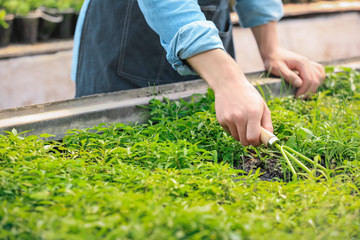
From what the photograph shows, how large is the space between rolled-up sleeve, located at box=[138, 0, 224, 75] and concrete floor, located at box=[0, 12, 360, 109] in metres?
3.23

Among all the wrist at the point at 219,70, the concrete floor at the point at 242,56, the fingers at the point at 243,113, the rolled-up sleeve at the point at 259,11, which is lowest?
the concrete floor at the point at 242,56

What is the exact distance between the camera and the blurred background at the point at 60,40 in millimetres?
4348

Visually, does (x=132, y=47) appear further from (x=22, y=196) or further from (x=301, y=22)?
(x=301, y=22)

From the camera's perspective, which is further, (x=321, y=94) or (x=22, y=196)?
(x=321, y=94)

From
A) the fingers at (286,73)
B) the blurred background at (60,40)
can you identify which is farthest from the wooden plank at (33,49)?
the fingers at (286,73)

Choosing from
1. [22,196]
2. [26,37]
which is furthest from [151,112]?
[26,37]

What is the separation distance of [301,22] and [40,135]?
187 inches

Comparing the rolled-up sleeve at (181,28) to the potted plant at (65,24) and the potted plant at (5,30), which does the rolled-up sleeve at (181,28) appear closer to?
the potted plant at (5,30)

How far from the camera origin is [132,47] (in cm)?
196

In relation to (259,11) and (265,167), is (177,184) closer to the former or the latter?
(265,167)

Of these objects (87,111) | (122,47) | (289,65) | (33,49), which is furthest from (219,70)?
(33,49)

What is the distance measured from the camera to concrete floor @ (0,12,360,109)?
4305mm

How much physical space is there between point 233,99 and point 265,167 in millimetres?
335

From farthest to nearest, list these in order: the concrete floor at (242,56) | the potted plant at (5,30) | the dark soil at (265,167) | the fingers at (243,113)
A: 1. the potted plant at (5,30)
2. the concrete floor at (242,56)
3. the dark soil at (265,167)
4. the fingers at (243,113)
